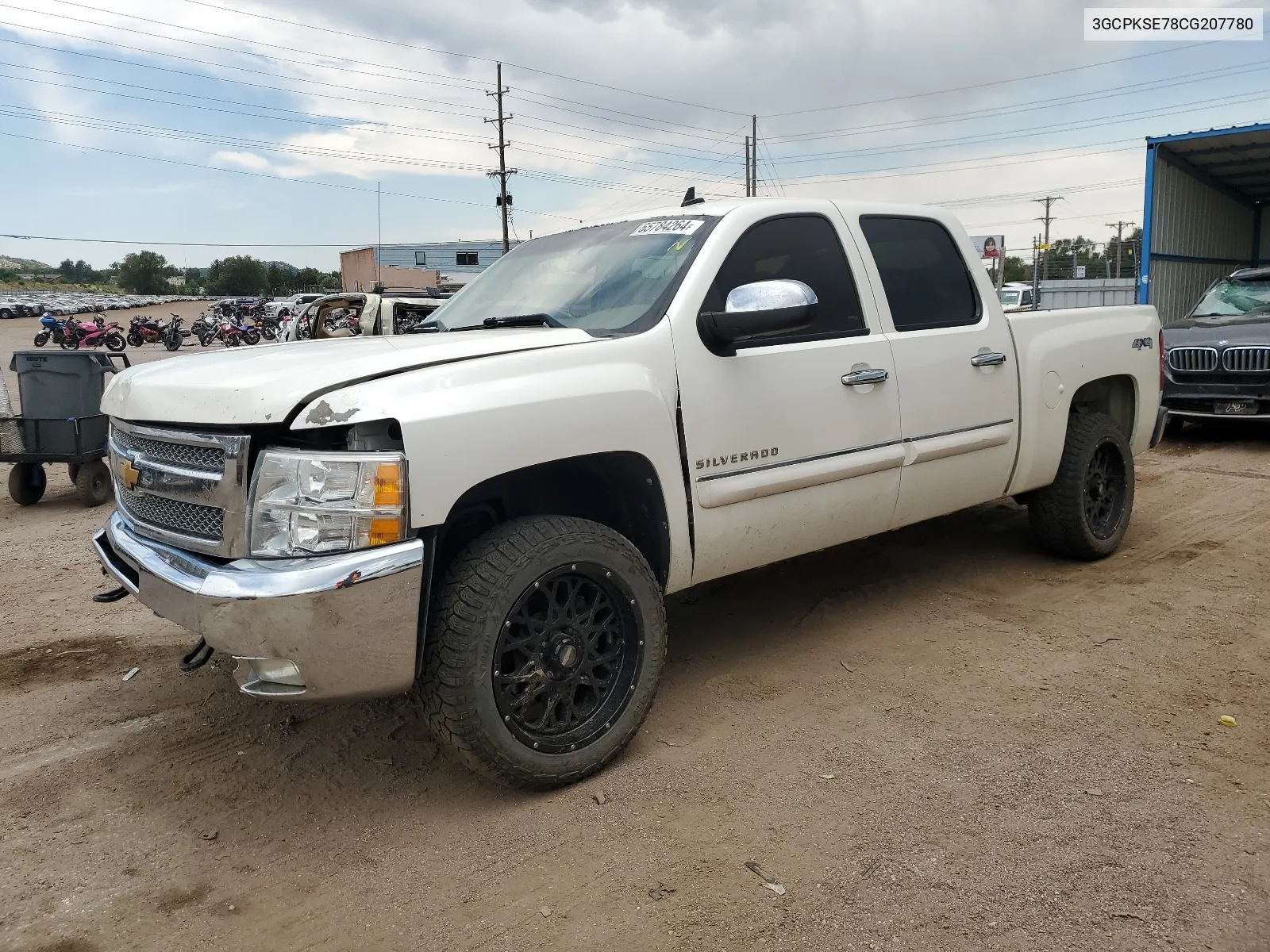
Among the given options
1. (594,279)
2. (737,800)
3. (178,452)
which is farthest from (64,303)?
(737,800)

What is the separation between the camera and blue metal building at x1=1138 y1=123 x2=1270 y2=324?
14180 mm

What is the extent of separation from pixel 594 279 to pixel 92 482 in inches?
241

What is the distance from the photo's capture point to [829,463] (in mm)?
3746

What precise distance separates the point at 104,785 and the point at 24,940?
2.66ft

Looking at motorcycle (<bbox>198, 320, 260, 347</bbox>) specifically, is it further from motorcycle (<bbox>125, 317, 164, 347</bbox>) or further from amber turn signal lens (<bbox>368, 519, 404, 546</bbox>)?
amber turn signal lens (<bbox>368, 519, 404, 546</bbox>)

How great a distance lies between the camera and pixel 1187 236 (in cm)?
1570

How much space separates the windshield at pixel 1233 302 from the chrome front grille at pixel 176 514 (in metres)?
10.2

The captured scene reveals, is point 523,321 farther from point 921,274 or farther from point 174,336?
point 174,336

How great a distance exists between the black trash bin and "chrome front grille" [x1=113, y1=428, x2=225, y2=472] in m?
5.66

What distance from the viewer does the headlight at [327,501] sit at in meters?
2.55

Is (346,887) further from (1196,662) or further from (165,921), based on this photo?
(1196,662)

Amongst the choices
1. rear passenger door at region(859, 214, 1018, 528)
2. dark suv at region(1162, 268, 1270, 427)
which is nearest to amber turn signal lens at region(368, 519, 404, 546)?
rear passenger door at region(859, 214, 1018, 528)

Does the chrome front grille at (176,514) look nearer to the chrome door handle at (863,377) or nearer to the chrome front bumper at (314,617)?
the chrome front bumper at (314,617)

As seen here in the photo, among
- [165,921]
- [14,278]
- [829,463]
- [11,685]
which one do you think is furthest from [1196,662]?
[14,278]
